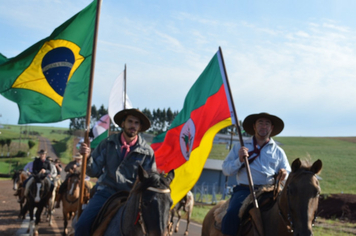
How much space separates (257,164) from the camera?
6.11 meters

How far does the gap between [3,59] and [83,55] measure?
1.44 metres

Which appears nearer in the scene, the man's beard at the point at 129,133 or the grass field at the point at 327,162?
the man's beard at the point at 129,133

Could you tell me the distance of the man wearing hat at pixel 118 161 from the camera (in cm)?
594

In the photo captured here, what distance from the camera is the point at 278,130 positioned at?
658 centimetres

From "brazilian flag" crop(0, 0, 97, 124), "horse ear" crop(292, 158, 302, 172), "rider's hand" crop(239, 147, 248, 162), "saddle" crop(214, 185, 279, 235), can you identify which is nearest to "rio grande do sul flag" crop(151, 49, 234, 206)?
"rider's hand" crop(239, 147, 248, 162)

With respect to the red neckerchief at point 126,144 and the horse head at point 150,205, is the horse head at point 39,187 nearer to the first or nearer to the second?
the red neckerchief at point 126,144

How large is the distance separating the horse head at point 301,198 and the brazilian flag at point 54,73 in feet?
12.7

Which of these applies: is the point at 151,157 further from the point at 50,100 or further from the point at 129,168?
the point at 50,100

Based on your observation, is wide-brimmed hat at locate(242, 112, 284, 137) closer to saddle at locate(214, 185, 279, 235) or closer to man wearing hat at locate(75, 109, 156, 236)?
saddle at locate(214, 185, 279, 235)

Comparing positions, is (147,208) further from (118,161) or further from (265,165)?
(265,165)

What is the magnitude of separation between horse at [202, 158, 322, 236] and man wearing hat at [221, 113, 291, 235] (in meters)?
0.76

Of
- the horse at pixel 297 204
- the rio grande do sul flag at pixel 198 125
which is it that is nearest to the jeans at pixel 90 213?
the rio grande do sul flag at pixel 198 125

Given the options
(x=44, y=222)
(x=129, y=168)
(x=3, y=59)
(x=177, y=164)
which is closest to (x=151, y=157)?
(x=129, y=168)

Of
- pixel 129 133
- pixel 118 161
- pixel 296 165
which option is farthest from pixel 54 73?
pixel 296 165
